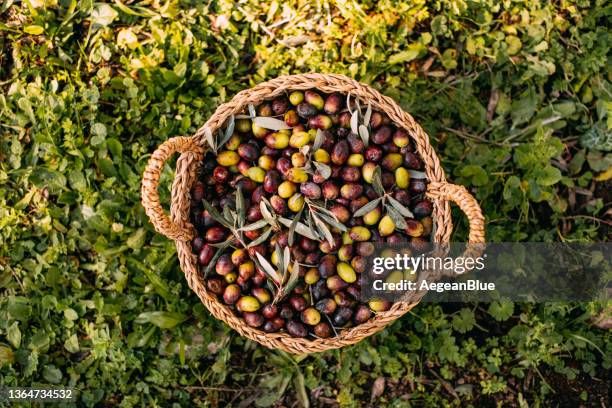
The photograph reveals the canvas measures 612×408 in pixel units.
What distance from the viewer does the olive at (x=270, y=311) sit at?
2547 millimetres

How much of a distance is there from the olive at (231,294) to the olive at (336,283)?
43 centimetres

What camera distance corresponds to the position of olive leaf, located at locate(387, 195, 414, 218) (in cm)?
252

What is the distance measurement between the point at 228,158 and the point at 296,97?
432 millimetres

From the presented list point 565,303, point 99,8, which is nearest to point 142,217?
point 99,8

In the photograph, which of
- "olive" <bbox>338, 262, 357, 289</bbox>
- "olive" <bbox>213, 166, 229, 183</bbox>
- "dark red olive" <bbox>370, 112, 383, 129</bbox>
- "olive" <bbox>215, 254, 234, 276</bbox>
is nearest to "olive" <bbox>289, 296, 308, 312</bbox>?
"olive" <bbox>338, 262, 357, 289</bbox>

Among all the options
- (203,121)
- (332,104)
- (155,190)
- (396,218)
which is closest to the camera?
(155,190)

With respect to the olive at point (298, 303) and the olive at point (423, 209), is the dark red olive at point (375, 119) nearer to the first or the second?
the olive at point (423, 209)

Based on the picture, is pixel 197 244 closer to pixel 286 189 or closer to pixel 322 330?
pixel 286 189

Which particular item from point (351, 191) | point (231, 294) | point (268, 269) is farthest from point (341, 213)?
point (231, 294)

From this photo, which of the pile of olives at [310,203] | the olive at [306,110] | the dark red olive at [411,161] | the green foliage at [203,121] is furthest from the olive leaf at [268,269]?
the dark red olive at [411,161]

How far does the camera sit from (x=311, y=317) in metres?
2.53

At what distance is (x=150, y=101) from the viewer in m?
3.08

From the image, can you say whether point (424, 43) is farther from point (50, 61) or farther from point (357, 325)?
point (50, 61)

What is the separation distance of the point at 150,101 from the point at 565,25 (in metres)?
2.40
